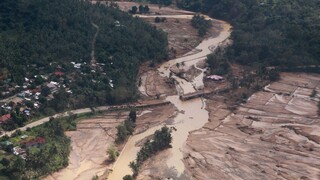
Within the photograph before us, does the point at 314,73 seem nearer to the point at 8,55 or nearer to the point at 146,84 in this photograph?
the point at 146,84

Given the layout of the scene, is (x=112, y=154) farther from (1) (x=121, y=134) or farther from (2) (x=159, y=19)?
(2) (x=159, y=19)

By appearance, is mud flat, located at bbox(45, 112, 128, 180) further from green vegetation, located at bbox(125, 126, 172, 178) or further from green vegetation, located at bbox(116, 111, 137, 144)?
green vegetation, located at bbox(125, 126, 172, 178)

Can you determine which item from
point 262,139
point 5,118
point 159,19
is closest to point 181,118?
point 262,139

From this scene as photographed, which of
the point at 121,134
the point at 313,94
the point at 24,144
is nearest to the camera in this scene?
the point at 24,144

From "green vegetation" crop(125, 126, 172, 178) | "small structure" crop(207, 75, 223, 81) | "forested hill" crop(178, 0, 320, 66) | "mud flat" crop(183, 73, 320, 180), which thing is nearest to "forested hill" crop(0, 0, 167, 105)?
"small structure" crop(207, 75, 223, 81)

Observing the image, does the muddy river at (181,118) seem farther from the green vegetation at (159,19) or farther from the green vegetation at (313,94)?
the green vegetation at (313,94)

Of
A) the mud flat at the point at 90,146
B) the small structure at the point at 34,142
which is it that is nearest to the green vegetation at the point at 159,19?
the mud flat at the point at 90,146
